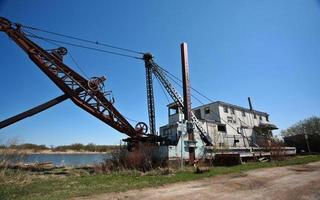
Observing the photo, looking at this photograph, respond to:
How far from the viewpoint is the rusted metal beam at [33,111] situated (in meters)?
16.3

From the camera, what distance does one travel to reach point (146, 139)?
2089cm

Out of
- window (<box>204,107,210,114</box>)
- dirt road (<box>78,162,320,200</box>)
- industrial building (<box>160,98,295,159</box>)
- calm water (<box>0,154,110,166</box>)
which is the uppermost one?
window (<box>204,107,210,114</box>)

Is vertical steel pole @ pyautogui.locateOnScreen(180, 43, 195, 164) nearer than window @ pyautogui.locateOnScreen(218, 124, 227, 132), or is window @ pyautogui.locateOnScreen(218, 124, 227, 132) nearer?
vertical steel pole @ pyautogui.locateOnScreen(180, 43, 195, 164)

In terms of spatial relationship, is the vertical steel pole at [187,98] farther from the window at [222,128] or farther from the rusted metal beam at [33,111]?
the rusted metal beam at [33,111]

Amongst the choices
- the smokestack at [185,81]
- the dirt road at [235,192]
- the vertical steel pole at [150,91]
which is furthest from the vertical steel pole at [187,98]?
the dirt road at [235,192]

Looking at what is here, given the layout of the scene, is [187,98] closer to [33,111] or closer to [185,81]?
[185,81]

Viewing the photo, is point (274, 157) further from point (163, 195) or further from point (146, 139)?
point (163, 195)

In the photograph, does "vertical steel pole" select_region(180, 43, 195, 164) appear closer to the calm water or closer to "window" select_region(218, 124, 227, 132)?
the calm water

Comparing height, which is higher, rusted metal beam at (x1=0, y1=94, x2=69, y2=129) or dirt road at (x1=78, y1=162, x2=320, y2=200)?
rusted metal beam at (x1=0, y1=94, x2=69, y2=129)

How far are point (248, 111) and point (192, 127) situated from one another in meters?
18.5

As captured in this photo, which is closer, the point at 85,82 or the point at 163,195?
the point at 163,195

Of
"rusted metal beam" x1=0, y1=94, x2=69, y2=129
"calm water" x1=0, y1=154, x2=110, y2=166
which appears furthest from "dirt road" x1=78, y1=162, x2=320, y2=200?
"rusted metal beam" x1=0, y1=94, x2=69, y2=129

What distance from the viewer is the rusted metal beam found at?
16.3 m

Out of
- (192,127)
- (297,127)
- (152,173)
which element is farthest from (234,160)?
(297,127)
